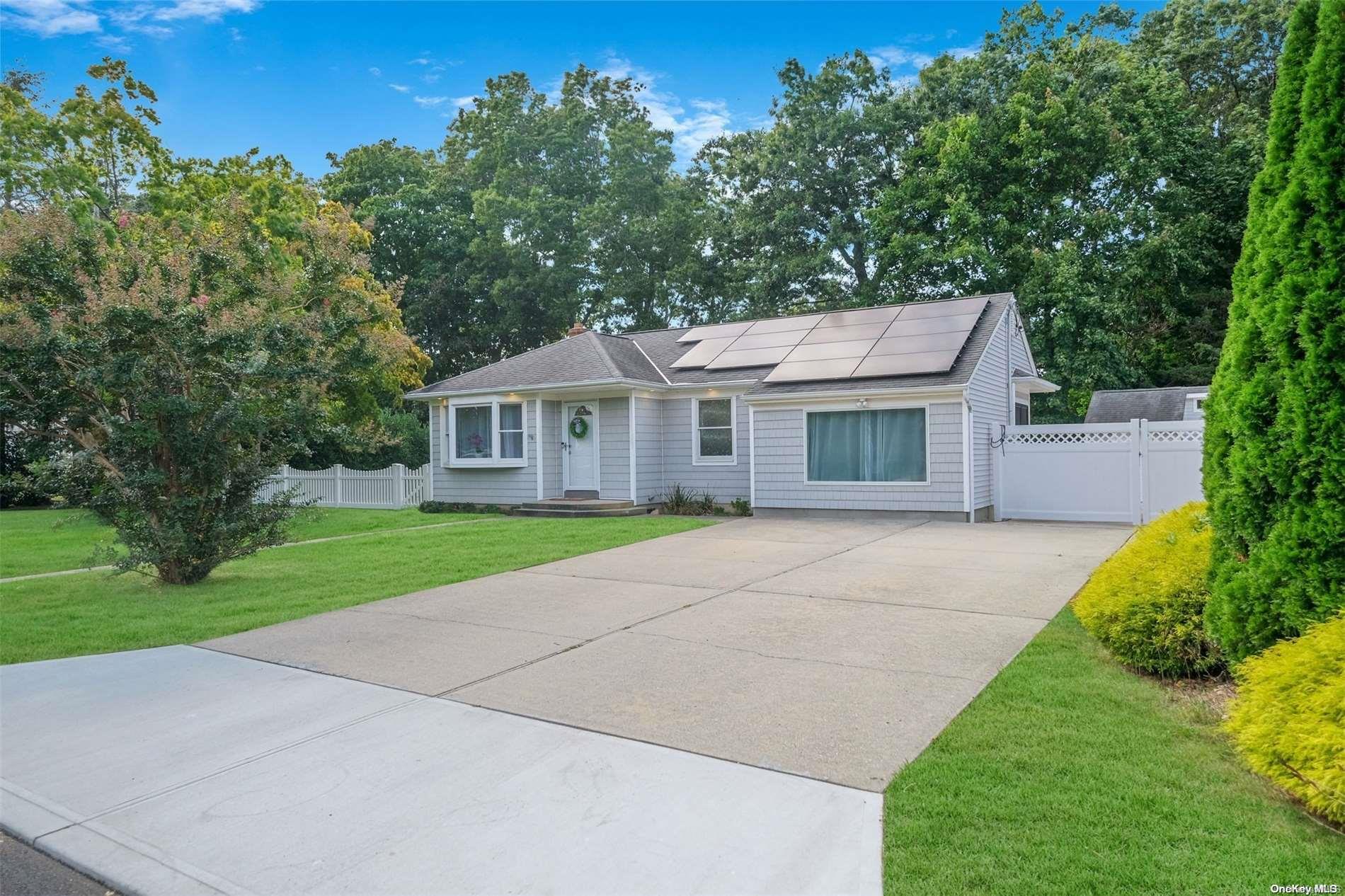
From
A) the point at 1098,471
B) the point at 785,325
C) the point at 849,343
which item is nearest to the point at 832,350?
the point at 849,343

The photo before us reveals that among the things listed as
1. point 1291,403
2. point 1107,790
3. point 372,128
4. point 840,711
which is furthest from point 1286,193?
point 372,128

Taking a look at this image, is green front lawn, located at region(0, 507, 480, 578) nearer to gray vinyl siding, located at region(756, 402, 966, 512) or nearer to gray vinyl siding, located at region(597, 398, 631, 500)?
gray vinyl siding, located at region(597, 398, 631, 500)

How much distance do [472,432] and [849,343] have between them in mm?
7981

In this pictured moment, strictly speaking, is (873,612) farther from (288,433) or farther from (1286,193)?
(288,433)

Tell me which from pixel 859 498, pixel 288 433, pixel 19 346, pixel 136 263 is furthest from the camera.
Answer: pixel 859 498

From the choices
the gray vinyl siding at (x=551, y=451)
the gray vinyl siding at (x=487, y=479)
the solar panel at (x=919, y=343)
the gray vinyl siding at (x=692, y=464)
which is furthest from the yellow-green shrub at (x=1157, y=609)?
the gray vinyl siding at (x=487, y=479)

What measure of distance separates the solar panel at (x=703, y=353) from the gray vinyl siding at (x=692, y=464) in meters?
1.03

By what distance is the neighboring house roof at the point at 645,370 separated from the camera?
13422 millimetres

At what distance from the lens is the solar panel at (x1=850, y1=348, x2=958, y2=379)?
13.0m

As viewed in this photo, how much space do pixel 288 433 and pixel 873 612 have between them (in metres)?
6.81

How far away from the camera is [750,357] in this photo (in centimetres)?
1606

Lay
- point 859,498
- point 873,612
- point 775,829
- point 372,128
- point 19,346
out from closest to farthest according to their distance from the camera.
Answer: point 775,829
point 873,612
point 19,346
point 859,498
point 372,128

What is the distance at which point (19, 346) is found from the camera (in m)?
7.20

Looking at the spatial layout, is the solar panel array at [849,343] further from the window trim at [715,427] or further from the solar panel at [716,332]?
the window trim at [715,427]
